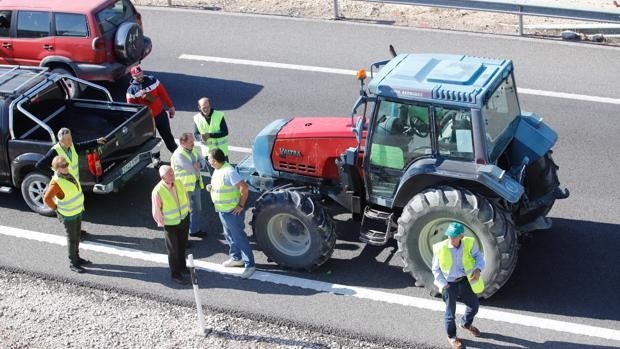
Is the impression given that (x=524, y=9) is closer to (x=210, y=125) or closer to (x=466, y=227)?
(x=210, y=125)

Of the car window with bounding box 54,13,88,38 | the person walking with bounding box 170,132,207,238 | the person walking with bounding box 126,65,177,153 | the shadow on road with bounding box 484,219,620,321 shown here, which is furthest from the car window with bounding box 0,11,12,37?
the shadow on road with bounding box 484,219,620,321

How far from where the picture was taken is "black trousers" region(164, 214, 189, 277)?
36.7 ft

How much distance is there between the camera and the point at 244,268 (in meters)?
11.5

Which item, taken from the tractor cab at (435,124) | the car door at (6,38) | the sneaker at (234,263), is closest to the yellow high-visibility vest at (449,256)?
the tractor cab at (435,124)

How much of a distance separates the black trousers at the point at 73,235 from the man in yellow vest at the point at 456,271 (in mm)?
4407

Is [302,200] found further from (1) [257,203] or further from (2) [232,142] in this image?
(2) [232,142]

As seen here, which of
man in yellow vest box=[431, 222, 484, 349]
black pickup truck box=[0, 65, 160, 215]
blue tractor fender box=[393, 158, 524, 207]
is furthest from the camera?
black pickup truck box=[0, 65, 160, 215]

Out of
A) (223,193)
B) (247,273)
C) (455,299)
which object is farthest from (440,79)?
(247,273)

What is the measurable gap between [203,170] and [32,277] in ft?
10.5

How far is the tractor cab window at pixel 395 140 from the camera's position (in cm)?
1043

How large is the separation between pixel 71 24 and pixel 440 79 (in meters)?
8.44

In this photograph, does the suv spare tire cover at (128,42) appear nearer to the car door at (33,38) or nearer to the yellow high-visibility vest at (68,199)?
the car door at (33,38)

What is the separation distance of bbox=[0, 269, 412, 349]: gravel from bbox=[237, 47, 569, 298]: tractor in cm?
116

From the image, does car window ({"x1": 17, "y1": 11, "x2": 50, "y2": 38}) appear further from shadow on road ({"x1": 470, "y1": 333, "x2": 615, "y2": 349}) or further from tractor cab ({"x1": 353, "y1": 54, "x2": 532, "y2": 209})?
shadow on road ({"x1": 470, "y1": 333, "x2": 615, "y2": 349})
